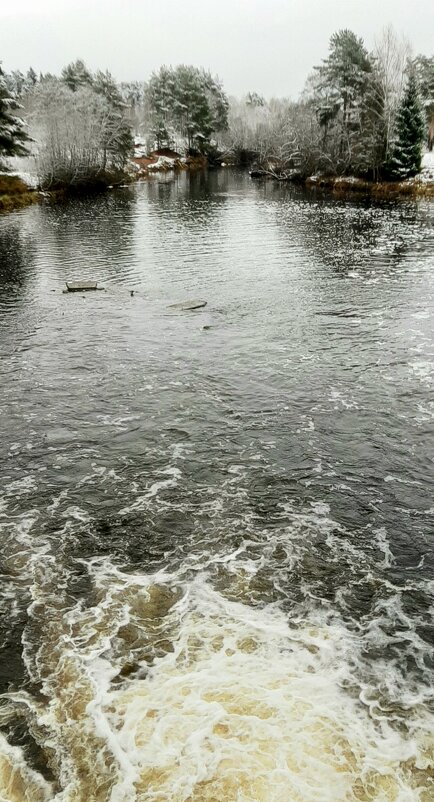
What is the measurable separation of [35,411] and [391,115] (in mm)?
63488

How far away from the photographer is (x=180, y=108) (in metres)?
112

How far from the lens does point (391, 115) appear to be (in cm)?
5962

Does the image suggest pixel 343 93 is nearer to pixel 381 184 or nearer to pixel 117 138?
pixel 381 184

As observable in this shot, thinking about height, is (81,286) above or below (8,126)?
below

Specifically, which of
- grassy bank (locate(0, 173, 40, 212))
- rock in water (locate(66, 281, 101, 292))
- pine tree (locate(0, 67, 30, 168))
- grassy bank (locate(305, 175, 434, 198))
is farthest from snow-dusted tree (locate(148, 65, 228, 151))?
rock in water (locate(66, 281, 101, 292))

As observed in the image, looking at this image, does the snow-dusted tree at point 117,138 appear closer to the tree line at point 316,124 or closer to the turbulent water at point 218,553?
the tree line at point 316,124

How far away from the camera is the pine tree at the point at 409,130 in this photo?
5628 centimetres

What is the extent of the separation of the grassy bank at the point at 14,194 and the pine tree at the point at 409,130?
139 feet

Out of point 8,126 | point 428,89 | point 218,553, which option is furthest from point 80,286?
point 428,89

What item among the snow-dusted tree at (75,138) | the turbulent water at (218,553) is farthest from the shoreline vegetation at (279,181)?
the turbulent water at (218,553)

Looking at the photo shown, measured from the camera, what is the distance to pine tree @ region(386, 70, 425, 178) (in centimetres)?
5628

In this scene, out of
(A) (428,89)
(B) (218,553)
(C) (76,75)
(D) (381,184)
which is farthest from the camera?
(C) (76,75)

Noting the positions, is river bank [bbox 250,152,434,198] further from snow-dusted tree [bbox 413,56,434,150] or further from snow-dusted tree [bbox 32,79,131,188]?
snow-dusted tree [bbox 32,79,131,188]

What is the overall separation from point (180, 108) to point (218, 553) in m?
125
